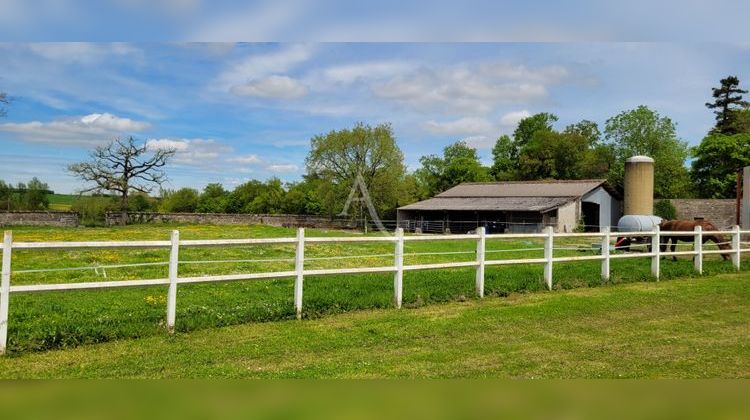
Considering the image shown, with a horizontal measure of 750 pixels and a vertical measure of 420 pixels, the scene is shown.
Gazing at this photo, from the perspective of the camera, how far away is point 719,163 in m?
44.4

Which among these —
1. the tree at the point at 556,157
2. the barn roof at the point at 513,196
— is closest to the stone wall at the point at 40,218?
the barn roof at the point at 513,196

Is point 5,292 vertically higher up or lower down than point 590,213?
lower down

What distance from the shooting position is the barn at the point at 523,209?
3662 centimetres

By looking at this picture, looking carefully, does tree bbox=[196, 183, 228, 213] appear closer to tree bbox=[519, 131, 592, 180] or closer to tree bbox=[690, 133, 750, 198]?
tree bbox=[519, 131, 592, 180]

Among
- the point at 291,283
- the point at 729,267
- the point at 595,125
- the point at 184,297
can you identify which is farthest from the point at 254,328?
the point at 595,125

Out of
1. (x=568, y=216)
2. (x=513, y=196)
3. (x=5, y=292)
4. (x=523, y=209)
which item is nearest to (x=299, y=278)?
(x=5, y=292)

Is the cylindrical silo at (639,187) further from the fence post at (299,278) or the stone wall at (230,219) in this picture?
the fence post at (299,278)

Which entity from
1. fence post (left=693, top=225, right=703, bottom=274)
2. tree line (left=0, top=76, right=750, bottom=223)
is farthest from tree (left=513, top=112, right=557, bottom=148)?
fence post (left=693, top=225, right=703, bottom=274)

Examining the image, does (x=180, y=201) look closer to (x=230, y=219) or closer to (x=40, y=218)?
(x=230, y=219)

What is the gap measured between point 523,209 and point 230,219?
63.2 ft

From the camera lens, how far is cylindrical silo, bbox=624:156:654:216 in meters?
29.3

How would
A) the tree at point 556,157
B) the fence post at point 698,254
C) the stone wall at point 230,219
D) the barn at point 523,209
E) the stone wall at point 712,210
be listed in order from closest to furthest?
1. the fence post at point 698,254
2. the stone wall at point 712,210
3. the barn at point 523,209
4. the stone wall at point 230,219
5. the tree at point 556,157

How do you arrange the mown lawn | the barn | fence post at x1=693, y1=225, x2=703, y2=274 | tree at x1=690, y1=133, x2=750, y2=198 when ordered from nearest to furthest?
the mown lawn → fence post at x1=693, y1=225, x2=703, y2=274 → the barn → tree at x1=690, y1=133, x2=750, y2=198

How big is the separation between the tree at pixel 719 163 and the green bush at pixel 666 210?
7951 millimetres
